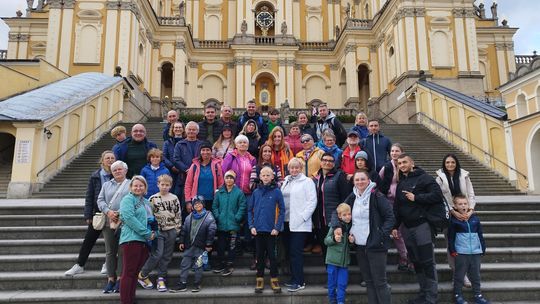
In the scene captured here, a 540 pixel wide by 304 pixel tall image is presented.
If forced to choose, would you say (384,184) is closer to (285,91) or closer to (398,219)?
(398,219)

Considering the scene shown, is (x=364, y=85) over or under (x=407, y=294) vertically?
over

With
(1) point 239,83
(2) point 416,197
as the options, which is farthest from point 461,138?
(1) point 239,83

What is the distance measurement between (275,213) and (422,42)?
21.0 m

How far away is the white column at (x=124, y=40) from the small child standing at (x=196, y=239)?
18.2m

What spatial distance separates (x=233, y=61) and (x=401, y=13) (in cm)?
1338

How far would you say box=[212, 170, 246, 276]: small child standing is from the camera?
5.08m

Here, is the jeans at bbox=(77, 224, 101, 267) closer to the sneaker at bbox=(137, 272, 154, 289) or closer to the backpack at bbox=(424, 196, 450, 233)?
the sneaker at bbox=(137, 272, 154, 289)

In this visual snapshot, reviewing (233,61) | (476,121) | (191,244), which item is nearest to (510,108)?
(476,121)

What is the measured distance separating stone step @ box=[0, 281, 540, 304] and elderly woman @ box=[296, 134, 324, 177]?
1.63 meters

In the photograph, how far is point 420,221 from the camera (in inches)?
180

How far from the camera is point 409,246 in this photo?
467 centimetres

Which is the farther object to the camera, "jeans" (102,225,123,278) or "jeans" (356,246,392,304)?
"jeans" (102,225,123,278)

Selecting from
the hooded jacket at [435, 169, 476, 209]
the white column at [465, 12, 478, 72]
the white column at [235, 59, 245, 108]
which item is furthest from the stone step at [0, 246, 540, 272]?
the white column at [235, 59, 245, 108]

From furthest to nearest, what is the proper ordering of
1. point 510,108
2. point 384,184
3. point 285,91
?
point 285,91, point 510,108, point 384,184
